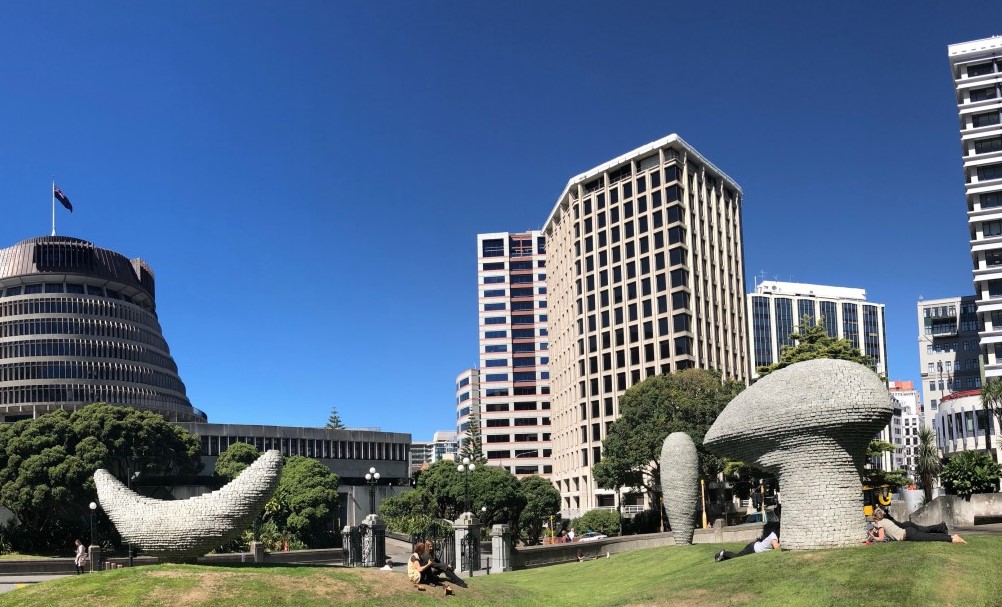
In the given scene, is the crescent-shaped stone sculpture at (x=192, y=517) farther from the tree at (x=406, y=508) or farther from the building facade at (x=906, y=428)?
the building facade at (x=906, y=428)

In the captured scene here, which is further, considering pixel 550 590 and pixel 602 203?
pixel 602 203

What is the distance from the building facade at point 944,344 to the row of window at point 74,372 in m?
117

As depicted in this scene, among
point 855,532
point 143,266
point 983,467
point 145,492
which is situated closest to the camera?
point 855,532

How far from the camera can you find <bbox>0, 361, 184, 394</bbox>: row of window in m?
106

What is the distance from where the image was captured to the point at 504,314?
498 ft

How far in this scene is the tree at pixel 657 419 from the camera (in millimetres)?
61938

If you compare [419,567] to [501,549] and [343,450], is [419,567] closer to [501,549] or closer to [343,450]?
[501,549]

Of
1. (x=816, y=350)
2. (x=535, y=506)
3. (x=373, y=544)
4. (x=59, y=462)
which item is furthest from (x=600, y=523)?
(x=59, y=462)

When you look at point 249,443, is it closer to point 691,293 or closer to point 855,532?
point 691,293

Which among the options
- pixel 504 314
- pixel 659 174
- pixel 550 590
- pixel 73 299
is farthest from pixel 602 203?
pixel 550 590

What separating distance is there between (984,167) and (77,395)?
10665 cm

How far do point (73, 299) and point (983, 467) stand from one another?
10451 cm

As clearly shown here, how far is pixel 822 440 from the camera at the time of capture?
21812 mm

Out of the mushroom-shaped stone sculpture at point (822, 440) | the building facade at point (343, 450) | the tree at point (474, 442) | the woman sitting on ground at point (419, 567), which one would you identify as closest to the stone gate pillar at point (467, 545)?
the woman sitting on ground at point (419, 567)
